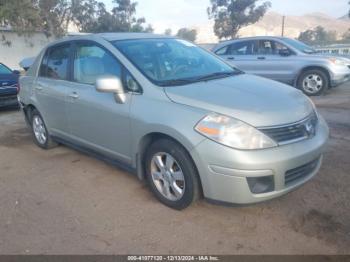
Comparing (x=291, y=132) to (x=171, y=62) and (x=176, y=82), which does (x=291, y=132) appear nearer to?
(x=176, y=82)

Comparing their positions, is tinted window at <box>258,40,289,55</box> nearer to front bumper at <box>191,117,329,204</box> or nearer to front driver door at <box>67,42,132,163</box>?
front driver door at <box>67,42,132,163</box>

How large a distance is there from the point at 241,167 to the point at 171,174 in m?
0.79

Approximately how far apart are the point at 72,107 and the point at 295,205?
2913mm

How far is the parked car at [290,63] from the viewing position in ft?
31.4

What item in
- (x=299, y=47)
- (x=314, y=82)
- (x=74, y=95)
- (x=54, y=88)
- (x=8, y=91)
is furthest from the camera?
(x=299, y=47)

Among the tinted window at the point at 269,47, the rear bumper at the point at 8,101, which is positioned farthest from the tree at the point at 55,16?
the tinted window at the point at 269,47

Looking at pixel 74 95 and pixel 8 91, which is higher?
pixel 74 95

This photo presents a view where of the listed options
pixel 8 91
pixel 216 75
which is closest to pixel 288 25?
pixel 8 91

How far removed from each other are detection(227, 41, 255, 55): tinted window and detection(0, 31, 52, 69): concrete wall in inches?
698

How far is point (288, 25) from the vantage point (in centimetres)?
13338

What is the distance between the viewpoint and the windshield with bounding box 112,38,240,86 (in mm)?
3947

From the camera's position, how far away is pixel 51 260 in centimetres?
301

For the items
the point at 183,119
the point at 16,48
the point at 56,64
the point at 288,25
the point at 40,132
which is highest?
the point at 56,64

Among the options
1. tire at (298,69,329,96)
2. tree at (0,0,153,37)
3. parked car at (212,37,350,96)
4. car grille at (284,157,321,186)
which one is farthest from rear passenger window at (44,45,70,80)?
tree at (0,0,153,37)
